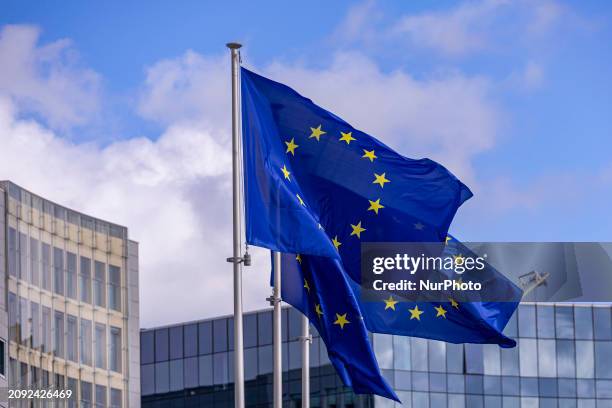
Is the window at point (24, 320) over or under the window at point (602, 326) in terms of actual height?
under

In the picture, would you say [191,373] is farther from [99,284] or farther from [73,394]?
[73,394]

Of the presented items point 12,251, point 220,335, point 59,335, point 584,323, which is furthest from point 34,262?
point 584,323

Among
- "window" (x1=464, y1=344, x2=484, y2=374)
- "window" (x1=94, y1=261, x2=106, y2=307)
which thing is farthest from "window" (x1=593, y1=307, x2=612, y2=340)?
"window" (x1=94, y1=261, x2=106, y2=307)

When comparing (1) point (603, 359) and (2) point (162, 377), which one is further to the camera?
(2) point (162, 377)

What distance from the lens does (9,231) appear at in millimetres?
62281

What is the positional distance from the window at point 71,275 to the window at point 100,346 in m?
3.08

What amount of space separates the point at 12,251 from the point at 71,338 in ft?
22.4

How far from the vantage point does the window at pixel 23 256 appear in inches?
2495

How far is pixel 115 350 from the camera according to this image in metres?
72.4

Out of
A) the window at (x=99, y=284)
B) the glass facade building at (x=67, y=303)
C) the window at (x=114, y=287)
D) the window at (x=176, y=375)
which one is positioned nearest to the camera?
the glass facade building at (x=67, y=303)

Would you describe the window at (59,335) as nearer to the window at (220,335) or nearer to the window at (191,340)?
the window at (220,335)

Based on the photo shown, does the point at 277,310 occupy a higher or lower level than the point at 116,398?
lower

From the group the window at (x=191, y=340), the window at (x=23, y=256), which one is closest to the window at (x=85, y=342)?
the window at (x=23, y=256)

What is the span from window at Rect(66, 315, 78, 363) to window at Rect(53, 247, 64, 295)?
147 cm
